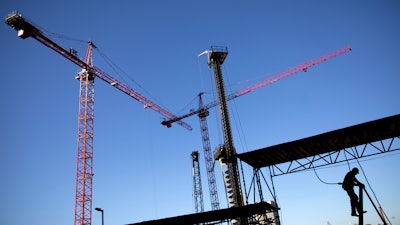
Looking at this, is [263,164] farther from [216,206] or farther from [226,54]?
[216,206]

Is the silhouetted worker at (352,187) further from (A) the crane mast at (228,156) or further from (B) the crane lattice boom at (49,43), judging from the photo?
(B) the crane lattice boom at (49,43)

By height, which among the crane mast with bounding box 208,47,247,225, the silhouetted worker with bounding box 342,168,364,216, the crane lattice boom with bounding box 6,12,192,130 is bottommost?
the silhouetted worker with bounding box 342,168,364,216

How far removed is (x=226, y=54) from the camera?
39094mm

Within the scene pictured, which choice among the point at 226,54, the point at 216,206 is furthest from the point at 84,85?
the point at 216,206

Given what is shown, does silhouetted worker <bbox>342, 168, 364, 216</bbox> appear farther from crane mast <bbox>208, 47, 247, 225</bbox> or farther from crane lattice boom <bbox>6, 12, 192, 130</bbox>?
crane lattice boom <bbox>6, 12, 192, 130</bbox>

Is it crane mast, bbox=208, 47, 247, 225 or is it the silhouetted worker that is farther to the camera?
crane mast, bbox=208, 47, 247, 225

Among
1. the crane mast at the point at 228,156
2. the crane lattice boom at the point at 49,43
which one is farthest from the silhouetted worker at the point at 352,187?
the crane lattice boom at the point at 49,43

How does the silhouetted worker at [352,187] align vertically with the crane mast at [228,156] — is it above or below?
below

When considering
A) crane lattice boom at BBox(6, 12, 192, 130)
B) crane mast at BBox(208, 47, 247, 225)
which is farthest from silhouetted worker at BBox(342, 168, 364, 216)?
crane lattice boom at BBox(6, 12, 192, 130)

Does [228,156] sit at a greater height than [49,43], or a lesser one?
lesser

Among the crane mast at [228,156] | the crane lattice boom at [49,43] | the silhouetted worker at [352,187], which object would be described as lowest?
the silhouetted worker at [352,187]

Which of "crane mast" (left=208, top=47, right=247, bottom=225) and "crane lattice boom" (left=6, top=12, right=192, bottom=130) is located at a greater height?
"crane lattice boom" (left=6, top=12, right=192, bottom=130)

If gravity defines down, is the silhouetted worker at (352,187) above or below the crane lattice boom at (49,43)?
below

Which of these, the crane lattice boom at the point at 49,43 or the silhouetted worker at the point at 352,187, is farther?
the crane lattice boom at the point at 49,43
